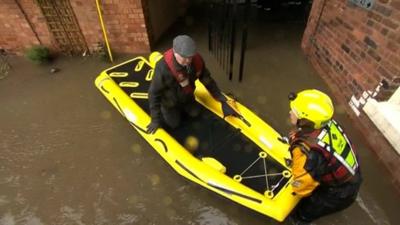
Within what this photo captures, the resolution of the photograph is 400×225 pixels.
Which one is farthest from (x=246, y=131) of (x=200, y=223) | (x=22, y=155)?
(x=22, y=155)

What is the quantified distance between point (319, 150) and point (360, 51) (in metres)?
2.15

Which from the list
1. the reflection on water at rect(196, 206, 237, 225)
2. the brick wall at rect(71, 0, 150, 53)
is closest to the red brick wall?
the brick wall at rect(71, 0, 150, 53)

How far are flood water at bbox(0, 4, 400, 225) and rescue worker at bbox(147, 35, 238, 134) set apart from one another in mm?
607

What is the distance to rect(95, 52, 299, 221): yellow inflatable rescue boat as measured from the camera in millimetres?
2126

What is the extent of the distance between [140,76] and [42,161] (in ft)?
5.53

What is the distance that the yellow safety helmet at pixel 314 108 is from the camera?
153cm

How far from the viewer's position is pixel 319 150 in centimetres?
159

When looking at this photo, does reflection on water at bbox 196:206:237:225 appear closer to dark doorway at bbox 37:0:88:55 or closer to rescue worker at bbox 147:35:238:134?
rescue worker at bbox 147:35:238:134

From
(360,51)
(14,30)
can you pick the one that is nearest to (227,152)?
(360,51)

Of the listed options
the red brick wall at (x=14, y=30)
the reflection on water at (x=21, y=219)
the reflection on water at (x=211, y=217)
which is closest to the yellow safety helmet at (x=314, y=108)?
the reflection on water at (x=211, y=217)

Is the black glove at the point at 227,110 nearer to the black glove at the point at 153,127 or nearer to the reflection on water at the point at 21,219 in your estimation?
the black glove at the point at 153,127

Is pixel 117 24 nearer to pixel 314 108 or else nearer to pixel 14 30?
pixel 14 30

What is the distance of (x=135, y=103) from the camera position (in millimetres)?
3104

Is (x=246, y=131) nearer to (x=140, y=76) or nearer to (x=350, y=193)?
(x=350, y=193)
